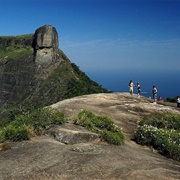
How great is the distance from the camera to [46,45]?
503 ft

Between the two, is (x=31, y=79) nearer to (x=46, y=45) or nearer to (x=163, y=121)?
(x=46, y=45)

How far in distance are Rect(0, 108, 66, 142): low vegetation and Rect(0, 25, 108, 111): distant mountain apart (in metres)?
106

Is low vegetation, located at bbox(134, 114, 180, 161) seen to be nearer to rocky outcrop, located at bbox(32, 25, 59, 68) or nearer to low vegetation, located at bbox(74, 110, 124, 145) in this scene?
low vegetation, located at bbox(74, 110, 124, 145)

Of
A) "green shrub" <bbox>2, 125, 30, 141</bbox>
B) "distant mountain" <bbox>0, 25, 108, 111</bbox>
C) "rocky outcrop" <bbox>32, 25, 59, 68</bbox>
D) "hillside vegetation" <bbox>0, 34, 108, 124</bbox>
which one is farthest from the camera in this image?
"rocky outcrop" <bbox>32, 25, 59, 68</bbox>

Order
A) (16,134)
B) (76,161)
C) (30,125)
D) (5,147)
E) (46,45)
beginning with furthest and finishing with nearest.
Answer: (46,45)
(30,125)
(16,134)
(5,147)
(76,161)

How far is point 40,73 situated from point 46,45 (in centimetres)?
1438

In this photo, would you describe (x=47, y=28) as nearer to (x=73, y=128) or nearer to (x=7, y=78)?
(x=7, y=78)

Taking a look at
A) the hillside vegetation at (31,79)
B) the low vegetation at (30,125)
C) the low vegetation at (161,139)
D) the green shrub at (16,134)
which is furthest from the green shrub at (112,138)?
the hillside vegetation at (31,79)

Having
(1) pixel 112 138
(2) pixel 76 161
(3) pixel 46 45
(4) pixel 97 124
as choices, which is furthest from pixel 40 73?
(2) pixel 76 161

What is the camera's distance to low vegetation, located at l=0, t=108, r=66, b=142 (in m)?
15.4

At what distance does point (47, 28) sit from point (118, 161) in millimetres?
145179

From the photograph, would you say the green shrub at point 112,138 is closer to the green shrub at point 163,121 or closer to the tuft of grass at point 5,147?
the tuft of grass at point 5,147

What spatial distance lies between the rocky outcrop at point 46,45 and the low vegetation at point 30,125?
136291mm

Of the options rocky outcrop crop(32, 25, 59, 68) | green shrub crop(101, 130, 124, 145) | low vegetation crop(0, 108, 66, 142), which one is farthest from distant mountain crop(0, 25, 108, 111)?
green shrub crop(101, 130, 124, 145)
